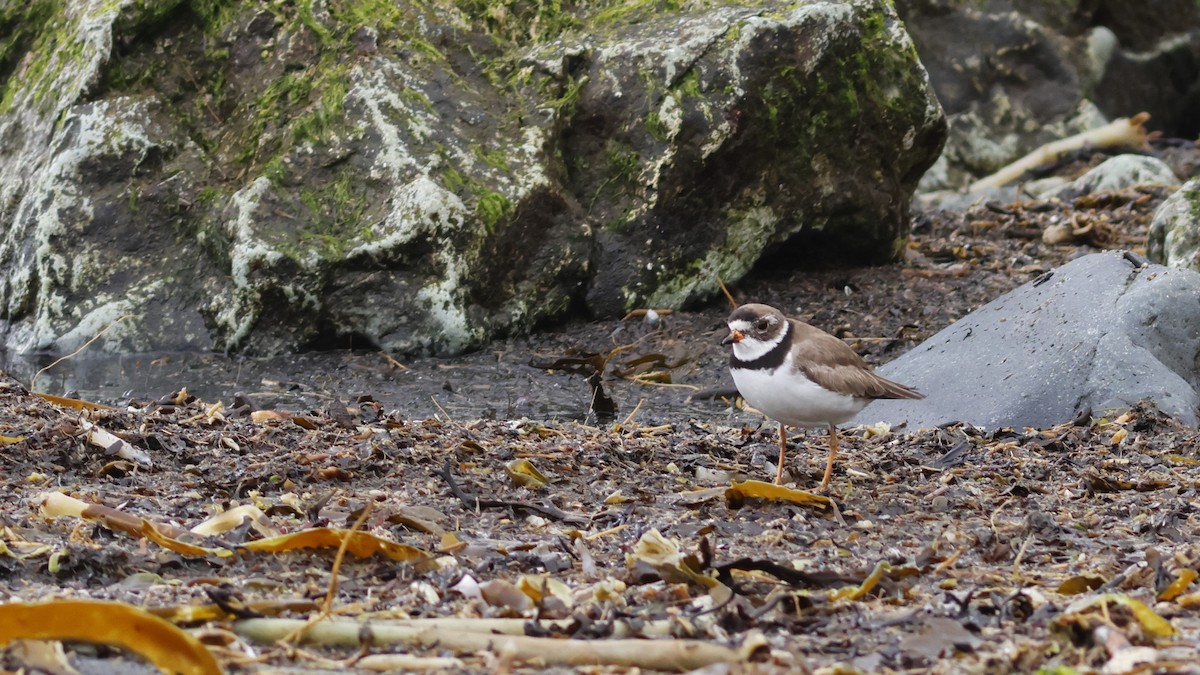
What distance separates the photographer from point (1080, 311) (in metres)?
6.53

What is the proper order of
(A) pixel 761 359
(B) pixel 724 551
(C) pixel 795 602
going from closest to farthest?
(C) pixel 795 602
(B) pixel 724 551
(A) pixel 761 359

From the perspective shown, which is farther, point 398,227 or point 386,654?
point 398,227

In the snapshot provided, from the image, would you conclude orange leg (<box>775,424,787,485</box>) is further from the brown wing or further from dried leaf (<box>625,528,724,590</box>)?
dried leaf (<box>625,528,724,590</box>)

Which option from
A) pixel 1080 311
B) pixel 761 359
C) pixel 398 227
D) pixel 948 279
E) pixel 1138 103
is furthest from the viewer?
pixel 1138 103

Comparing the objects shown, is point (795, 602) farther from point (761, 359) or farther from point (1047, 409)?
point (1047, 409)

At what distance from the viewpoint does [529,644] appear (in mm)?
2789

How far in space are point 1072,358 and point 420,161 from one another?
12.7ft

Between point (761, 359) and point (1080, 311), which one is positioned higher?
point (761, 359)

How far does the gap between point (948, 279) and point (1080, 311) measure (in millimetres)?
2351

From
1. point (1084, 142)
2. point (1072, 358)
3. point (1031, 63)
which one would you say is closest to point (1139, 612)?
point (1072, 358)

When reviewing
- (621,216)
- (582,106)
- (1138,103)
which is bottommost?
(1138,103)

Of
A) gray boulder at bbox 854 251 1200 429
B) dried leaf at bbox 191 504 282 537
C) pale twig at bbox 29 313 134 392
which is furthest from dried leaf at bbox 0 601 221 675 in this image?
pale twig at bbox 29 313 134 392

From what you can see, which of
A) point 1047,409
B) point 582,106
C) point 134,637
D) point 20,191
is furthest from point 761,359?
point 20,191

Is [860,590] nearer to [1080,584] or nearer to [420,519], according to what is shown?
[1080,584]
